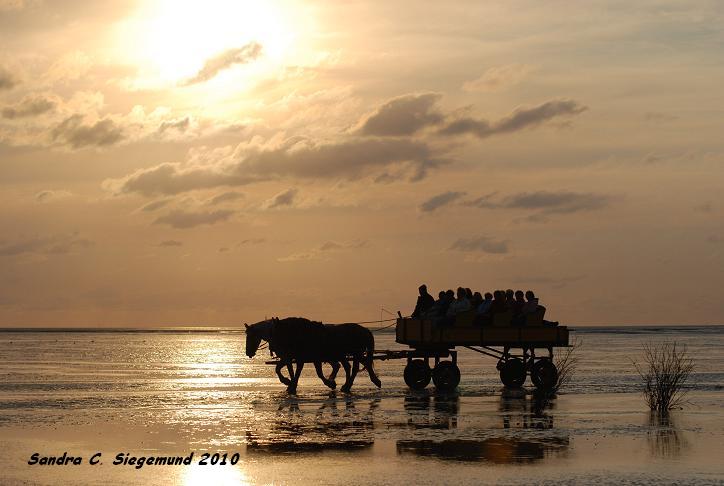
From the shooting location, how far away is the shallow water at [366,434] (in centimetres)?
1469

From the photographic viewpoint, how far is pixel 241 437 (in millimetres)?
18344

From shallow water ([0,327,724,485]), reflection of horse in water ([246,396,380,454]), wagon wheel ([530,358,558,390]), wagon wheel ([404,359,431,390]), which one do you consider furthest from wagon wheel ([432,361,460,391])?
reflection of horse in water ([246,396,380,454])

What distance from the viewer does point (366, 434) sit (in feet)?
61.9

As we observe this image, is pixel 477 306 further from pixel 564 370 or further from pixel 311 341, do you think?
pixel 564 370

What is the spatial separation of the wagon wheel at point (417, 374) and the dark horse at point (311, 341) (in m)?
1.40

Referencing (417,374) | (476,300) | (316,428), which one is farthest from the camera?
(417,374)

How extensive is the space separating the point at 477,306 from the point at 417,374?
2669 mm

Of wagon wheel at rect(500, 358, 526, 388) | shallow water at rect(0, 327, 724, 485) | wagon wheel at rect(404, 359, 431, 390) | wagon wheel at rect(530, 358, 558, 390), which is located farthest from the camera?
wagon wheel at rect(500, 358, 526, 388)

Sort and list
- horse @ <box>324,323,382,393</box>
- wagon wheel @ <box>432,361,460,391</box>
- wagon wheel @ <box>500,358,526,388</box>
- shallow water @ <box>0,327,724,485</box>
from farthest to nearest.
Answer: wagon wheel @ <box>500,358,526,388</box> < wagon wheel @ <box>432,361,460,391</box> < horse @ <box>324,323,382,393</box> < shallow water @ <box>0,327,724,485</box>

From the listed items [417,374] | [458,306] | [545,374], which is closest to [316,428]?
[458,306]

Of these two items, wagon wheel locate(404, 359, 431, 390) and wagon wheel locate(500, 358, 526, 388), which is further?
wagon wheel locate(500, 358, 526, 388)

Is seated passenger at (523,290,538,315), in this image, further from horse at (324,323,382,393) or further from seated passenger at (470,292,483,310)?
horse at (324,323,382,393)

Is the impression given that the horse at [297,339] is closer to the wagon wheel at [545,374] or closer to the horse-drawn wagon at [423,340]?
the horse-drawn wagon at [423,340]

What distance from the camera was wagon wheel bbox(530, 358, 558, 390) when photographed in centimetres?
2798
